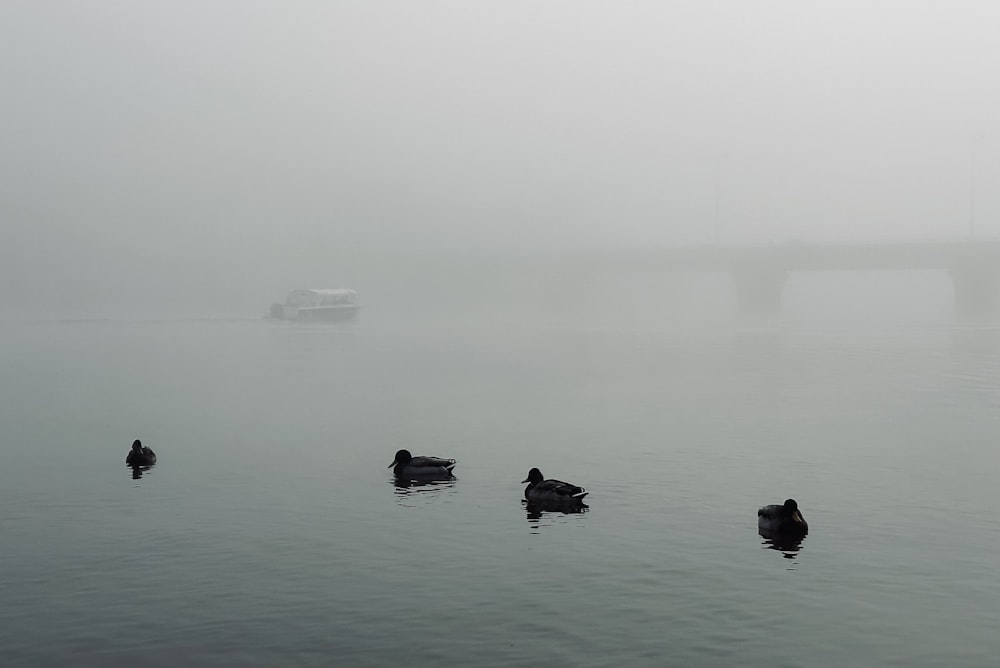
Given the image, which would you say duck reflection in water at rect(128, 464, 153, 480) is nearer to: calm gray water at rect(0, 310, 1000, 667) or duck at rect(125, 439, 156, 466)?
duck at rect(125, 439, 156, 466)

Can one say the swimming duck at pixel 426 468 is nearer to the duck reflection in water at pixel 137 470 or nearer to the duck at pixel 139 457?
the duck reflection in water at pixel 137 470

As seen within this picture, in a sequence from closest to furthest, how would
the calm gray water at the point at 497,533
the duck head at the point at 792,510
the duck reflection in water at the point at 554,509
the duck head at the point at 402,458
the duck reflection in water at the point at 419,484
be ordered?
the calm gray water at the point at 497,533
the duck head at the point at 792,510
the duck reflection in water at the point at 554,509
the duck reflection in water at the point at 419,484
the duck head at the point at 402,458

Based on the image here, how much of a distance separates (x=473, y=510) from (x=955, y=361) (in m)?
73.9

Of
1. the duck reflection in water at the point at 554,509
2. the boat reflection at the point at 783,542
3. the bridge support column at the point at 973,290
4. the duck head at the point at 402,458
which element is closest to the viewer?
the boat reflection at the point at 783,542

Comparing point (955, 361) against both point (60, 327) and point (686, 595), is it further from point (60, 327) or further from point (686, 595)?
point (60, 327)

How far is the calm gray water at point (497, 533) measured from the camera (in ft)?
57.9

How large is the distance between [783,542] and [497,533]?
245 inches

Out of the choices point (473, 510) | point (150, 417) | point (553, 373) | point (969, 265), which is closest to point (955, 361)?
point (553, 373)

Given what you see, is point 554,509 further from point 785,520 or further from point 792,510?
point 792,510

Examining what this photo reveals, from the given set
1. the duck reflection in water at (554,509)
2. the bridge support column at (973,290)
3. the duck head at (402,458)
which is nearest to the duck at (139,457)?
the duck head at (402,458)

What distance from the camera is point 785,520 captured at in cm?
2475

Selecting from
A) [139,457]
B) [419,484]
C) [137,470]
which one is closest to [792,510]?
[419,484]

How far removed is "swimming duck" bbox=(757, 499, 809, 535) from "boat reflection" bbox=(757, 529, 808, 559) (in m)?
0.08

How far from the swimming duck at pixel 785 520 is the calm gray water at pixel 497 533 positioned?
1.30 ft
